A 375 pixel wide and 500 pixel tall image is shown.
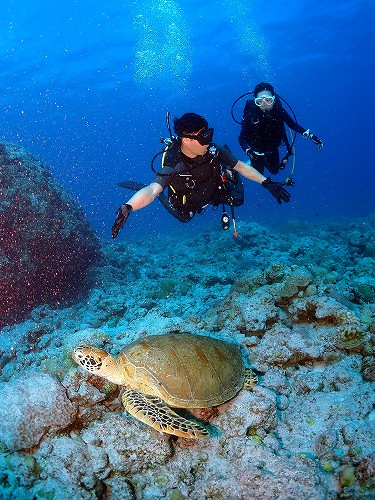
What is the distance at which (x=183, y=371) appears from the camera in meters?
2.98

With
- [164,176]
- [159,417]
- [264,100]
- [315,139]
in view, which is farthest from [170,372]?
[264,100]

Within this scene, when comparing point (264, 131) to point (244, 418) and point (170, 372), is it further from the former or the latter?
point (244, 418)

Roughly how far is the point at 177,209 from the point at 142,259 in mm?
5884

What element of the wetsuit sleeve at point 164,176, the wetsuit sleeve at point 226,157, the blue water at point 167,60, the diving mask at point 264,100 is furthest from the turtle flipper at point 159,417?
the blue water at point 167,60

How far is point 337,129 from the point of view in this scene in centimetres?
11950

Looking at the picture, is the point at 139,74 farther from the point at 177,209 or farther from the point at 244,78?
the point at 177,209

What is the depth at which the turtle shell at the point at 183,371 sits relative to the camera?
291cm

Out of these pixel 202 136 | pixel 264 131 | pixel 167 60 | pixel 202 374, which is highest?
pixel 202 136

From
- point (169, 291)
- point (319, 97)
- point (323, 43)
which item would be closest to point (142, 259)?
point (169, 291)

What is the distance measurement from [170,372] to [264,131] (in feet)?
21.4

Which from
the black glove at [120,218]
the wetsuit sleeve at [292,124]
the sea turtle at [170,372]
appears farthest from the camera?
the wetsuit sleeve at [292,124]

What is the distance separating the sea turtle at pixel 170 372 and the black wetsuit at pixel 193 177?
2.64 m

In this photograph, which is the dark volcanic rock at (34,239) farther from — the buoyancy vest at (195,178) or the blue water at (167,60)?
the blue water at (167,60)

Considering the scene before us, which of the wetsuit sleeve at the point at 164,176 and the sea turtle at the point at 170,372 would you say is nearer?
the sea turtle at the point at 170,372
